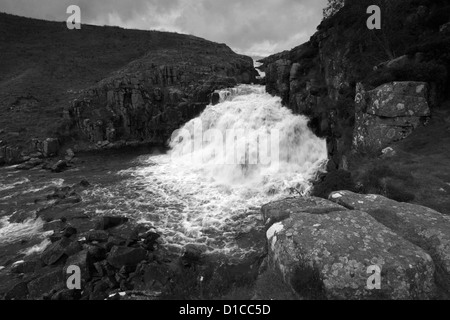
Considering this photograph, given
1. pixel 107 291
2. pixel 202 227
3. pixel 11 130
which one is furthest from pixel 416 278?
pixel 11 130

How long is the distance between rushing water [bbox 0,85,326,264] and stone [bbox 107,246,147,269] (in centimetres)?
230

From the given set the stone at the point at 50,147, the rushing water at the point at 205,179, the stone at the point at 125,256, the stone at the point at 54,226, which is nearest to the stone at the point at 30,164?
the rushing water at the point at 205,179

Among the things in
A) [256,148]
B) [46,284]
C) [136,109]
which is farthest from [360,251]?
[136,109]

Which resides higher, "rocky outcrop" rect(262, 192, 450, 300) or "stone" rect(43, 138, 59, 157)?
"stone" rect(43, 138, 59, 157)

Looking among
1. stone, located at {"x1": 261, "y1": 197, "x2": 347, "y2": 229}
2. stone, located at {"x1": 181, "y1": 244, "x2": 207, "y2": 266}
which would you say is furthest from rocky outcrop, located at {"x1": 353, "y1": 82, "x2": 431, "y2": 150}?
stone, located at {"x1": 181, "y1": 244, "x2": 207, "y2": 266}

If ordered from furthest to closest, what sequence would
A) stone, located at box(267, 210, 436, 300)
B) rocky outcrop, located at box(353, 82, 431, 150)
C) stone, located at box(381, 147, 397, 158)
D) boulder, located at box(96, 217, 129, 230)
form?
boulder, located at box(96, 217, 129, 230) → rocky outcrop, located at box(353, 82, 431, 150) → stone, located at box(381, 147, 397, 158) → stone, located at box(267, 210, 436, 300)

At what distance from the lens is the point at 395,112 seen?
55.5ft

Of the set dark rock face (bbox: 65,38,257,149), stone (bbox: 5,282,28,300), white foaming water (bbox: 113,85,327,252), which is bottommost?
stone (bbox: 5,282,28,300)

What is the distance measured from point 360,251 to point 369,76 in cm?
1805

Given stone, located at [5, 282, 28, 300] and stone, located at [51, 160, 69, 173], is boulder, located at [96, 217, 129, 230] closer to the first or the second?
stone, located at [5, 282, 28, 300]

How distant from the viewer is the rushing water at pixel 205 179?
1931cm

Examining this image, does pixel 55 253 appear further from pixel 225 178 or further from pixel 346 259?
pixel 346 259

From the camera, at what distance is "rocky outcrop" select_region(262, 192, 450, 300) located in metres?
5.99

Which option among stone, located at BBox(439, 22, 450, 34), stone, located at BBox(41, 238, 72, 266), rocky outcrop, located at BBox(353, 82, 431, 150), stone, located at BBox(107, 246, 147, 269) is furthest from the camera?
stone, located at BBox(439, 22, 450, 34)
